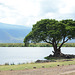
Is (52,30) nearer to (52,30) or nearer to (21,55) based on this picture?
(52,30)

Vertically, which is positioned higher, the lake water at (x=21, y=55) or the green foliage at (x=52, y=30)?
the green foliage at (x=52, y=30)

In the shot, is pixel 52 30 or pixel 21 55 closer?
pixel 52 30

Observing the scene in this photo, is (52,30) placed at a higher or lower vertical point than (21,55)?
higher

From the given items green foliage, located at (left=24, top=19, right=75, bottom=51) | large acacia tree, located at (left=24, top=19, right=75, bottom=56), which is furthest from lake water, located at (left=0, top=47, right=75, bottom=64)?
green foliage, located at (left=24, top=19, right=75, bottom=51)

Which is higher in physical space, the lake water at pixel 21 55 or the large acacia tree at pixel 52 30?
the large acacia tree at pixel 52 30

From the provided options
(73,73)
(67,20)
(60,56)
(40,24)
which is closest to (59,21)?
(67,20)

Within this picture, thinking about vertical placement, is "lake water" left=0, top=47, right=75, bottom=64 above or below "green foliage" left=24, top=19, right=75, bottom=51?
below

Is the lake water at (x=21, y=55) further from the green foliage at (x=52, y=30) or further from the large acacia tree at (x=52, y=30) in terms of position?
the green foliage at (x=52, y=30)

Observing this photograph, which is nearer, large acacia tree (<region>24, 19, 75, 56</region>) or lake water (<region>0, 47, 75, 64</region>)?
large acacia tree (<region>24, 19, 75, 56</region>)

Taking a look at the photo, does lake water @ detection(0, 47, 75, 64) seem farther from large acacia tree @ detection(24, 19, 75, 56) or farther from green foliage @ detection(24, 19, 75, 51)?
green foliage @ detection(24, 19, 75, 51)

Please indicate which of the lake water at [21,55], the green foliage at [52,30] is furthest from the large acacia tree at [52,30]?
the lake water at [21,55]

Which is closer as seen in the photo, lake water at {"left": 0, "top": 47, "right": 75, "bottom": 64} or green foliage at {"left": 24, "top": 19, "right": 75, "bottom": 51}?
green foliage at {"left": 24, "top": 19, "right": 75, "bottom": 51}

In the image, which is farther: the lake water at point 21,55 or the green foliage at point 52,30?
the lake water at point 21,55

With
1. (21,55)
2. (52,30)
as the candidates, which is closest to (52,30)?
(52,30)
